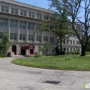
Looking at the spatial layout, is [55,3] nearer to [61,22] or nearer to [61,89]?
[61,22]

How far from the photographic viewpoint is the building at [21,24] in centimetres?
5641

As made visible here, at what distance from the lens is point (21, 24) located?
2408 inches

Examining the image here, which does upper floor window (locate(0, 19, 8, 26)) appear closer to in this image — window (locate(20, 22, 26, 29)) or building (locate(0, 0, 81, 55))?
building (locate(0, 0, 81, 55))

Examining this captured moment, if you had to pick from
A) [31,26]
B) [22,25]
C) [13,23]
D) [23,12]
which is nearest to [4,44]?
[13,23]

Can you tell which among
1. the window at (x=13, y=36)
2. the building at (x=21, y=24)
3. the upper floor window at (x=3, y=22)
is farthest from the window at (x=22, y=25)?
the upper floor window at (x=3, y=22)

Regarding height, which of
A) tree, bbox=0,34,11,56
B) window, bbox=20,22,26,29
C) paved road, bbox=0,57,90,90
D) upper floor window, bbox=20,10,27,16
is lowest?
paved road, bbox=0,57,90,90

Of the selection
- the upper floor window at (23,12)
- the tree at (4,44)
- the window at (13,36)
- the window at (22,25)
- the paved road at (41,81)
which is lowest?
the paved road at (41,81)

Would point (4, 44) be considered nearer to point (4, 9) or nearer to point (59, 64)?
point (4, 9)

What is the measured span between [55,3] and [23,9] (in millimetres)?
17327

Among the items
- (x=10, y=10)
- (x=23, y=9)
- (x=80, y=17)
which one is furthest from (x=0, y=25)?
(x=80, y=17)

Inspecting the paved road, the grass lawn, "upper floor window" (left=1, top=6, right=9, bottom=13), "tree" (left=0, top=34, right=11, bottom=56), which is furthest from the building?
the paved road

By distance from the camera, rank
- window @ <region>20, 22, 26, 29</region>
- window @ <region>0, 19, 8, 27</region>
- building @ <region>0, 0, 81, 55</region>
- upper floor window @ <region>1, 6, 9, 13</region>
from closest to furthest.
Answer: window @ <region>0, 19, 8, 27</region>, upper floor window @ <region>1, 6, 9, 13</region>, building @ <region>0, 0, 81, 55</region>, window @ <region>20, 22, 26, 29</region>

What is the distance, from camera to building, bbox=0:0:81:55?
185 ft

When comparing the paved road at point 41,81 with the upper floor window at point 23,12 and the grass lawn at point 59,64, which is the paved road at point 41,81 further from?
the upper floor window at point 23,12
